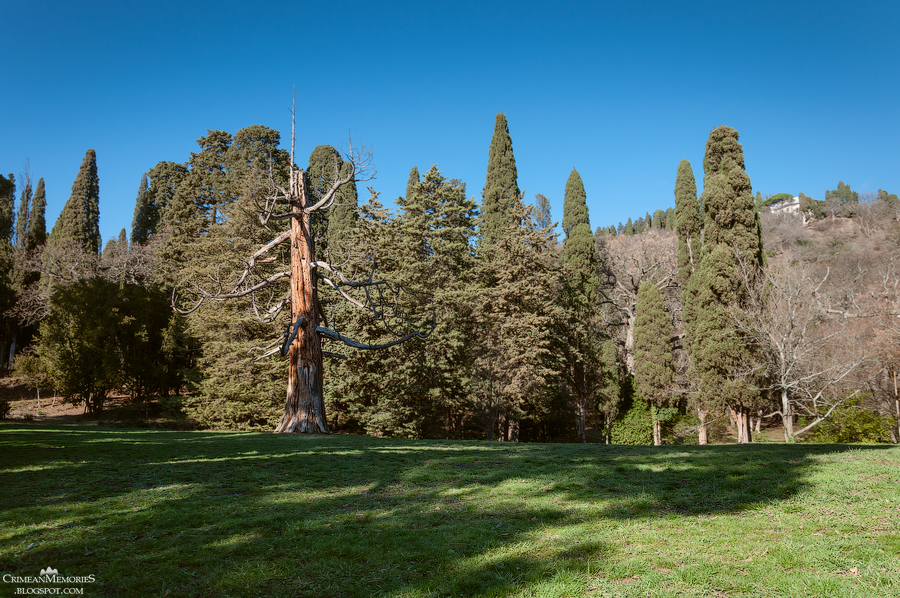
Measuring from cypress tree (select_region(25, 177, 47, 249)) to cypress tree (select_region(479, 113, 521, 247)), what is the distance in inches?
1459

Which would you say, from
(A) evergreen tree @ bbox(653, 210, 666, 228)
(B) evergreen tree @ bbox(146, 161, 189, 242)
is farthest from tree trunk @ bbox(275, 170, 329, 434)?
(A) evergreen tree @ bbox(653, 210, 666, 228)

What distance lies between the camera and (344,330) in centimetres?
2261

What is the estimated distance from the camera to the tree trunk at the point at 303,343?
47.7ft

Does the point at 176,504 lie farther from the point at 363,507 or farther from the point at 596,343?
the point at 596,343

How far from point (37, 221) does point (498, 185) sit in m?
39.2

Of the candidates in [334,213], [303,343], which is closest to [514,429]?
[303,343]

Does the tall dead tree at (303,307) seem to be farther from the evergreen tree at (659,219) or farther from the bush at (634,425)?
the evergreen tree at (659,219)

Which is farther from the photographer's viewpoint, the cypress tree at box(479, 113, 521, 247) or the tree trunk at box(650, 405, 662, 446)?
the tree trunk at box(650, 405, 662, 446)

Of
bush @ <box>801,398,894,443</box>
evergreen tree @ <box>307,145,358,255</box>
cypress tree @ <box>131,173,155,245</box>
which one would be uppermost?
cypress tree @ <box>131,173,155,245</box>

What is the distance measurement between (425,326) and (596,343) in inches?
578

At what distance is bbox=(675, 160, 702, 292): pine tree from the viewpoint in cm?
3184

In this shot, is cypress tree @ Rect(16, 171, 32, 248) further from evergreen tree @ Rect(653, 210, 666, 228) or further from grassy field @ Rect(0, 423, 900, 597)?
evergreen tree @ Rect(653, 210, 666, 228)

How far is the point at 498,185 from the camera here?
29578mm

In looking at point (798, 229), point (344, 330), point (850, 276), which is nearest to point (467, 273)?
point (344, 330)
